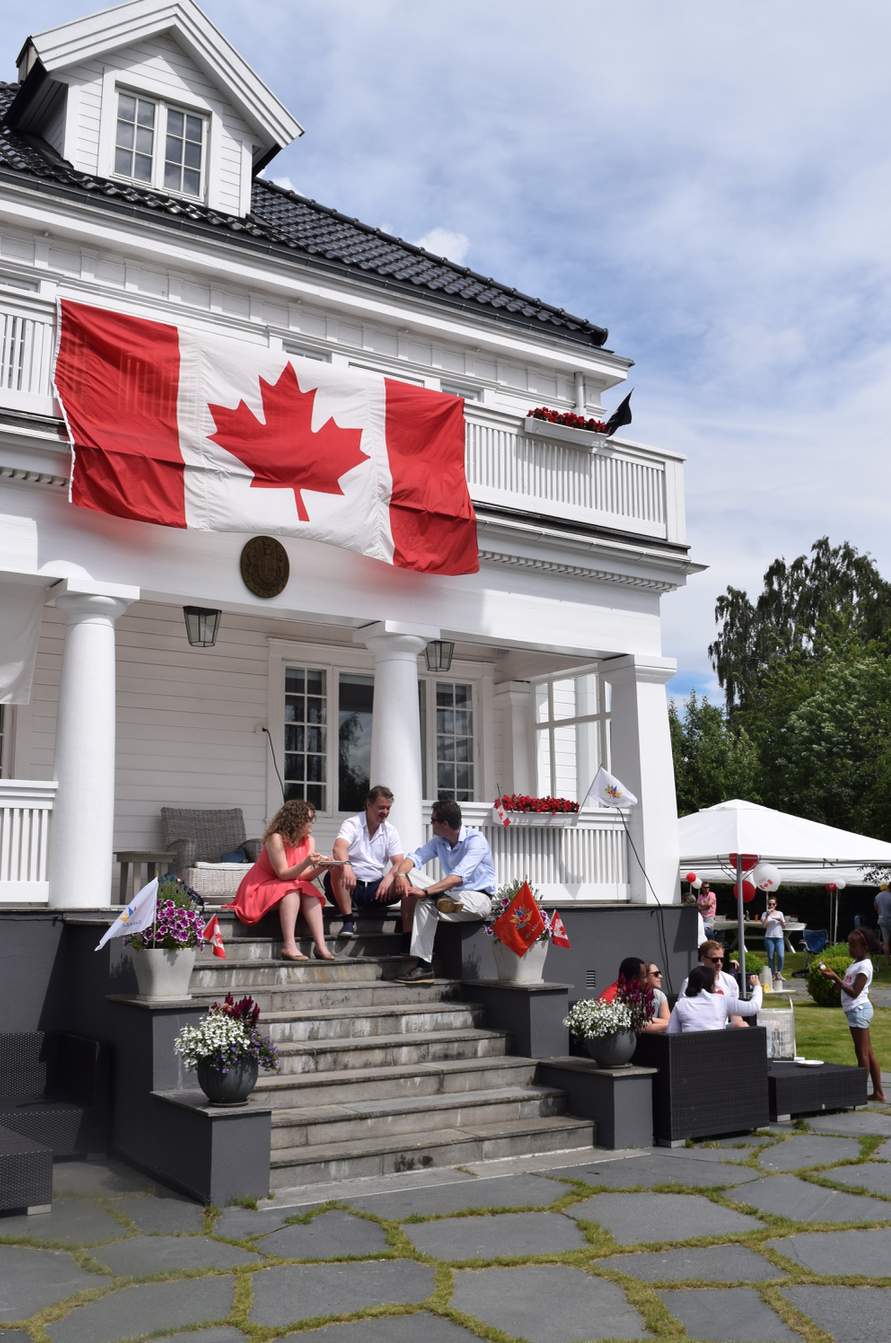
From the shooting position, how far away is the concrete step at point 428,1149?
23.1 feet

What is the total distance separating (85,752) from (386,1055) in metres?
3.50

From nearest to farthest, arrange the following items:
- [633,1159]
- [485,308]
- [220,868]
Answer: [633,1159], [220,868], [485,308]

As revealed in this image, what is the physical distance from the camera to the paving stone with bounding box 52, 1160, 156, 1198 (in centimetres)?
704

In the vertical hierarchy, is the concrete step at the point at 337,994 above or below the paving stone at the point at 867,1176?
above

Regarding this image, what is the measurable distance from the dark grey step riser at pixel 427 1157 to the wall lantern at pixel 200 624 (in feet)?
20.6

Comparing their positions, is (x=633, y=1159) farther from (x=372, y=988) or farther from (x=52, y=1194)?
(x=52, y=1194)

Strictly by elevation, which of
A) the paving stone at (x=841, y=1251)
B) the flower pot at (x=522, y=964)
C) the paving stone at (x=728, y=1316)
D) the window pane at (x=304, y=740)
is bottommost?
the paving stone at (x=728, y=1316)

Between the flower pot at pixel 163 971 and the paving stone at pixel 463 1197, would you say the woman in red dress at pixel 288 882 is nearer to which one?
the flower pot at pixel 163 971

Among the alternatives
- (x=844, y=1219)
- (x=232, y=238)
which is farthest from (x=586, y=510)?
(x=844, y=1219)

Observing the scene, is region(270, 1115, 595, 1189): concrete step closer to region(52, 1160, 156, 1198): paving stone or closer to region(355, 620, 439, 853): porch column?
region(52, 1160, 156, 1198): paving stone

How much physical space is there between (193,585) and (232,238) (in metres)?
5.37

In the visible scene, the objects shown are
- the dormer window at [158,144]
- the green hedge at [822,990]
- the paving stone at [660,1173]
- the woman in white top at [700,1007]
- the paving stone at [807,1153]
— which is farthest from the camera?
the green hedge at [822,990]

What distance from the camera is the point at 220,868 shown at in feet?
38.1

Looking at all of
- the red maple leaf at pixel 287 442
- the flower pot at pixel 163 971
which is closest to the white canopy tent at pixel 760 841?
the red maple leaf at pixel 287 442
